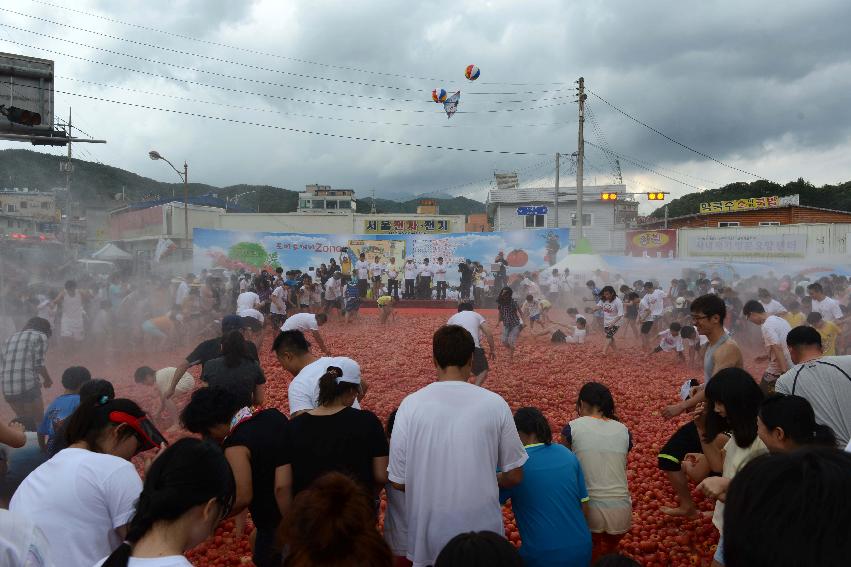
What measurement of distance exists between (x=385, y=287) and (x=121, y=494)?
21337 mm

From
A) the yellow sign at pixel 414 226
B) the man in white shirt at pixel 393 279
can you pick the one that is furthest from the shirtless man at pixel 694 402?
the yellow sign at pixel 414 226

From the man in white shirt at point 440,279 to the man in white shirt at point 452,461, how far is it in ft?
68.5

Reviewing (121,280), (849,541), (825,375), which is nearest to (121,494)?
(849,541)

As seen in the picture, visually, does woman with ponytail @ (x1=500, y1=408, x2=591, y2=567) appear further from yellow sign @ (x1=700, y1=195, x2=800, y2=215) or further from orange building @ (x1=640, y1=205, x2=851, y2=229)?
yellow sign @ (x1=700, y1=195, x2=800, y2=215)

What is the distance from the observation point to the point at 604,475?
3.61 metres

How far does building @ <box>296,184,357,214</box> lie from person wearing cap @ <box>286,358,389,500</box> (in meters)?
72.3

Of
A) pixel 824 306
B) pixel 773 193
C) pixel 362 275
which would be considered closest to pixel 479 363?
pixel 824 306

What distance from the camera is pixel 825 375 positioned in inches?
131

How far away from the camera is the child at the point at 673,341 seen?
12406 millimetres

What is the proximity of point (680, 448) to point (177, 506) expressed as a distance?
368 centimetres

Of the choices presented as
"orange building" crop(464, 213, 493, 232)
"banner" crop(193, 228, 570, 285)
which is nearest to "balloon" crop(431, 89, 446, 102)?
"banner" crop(193, 228, 570, 285)

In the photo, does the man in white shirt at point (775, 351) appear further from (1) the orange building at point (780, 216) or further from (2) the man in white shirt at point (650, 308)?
(1) the orange building at point (780, 216)

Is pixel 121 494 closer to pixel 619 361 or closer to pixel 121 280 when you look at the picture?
pixel 619 361

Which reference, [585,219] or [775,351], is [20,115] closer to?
[775,351]
